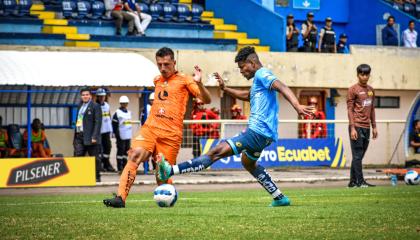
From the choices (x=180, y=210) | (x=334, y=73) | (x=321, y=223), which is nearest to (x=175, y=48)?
(x=334, y=73)

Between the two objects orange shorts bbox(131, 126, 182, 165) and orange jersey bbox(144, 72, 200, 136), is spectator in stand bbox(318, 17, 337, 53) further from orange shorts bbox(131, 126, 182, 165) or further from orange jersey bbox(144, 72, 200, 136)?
orange shorts bbox(131, 126, 182, 165)

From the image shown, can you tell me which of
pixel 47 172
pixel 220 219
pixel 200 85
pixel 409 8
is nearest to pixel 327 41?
pixel 409 8

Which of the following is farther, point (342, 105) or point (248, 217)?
point (342, 105)

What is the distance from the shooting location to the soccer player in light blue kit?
13375 mm

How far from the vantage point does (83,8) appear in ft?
106

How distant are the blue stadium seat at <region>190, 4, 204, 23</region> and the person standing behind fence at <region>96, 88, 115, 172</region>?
765cm

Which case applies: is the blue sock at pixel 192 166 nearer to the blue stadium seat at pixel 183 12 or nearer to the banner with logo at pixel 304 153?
the banner with logo at pixel 304 153

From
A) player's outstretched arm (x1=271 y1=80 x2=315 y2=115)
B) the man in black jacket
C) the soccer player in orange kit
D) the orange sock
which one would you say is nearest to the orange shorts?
the soccer player in orange kit

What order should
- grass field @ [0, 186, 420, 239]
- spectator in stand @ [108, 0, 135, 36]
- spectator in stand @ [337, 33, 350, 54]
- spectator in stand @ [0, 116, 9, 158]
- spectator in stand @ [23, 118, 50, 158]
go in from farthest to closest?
spectator in stand @ [337, 33, 350, 54], spectator in stand @ [108, 0, 135, 36], spectator in stand @ [23, 118, 50, 158], spectator in stand @ [0, 116, 9, 158], grass field @ [0, 186, 420, 239]

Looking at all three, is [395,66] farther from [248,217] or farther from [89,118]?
[248,217]

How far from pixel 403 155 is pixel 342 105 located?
218 inches

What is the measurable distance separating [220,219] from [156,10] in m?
22.7

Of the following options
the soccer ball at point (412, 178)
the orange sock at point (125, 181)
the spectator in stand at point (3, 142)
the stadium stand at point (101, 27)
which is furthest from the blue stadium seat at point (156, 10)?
the orange sock at point (125, 181)

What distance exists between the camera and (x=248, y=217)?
39.1 feet
